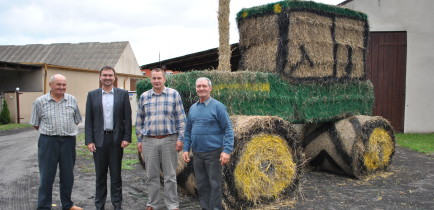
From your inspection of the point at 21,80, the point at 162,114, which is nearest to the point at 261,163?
the point at 162,114

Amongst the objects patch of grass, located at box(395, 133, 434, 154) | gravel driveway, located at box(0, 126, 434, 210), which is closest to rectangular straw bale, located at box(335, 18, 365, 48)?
gravel driveway, located at box(0, 126, 434, 210)

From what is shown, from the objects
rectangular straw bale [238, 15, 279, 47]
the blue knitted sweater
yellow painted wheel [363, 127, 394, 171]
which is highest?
rectangular straw bale [238, 15, 279, 47]

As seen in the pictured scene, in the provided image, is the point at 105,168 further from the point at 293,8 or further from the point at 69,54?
the point at 69,54

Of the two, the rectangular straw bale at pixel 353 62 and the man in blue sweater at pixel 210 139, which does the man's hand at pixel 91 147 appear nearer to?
the man in blue sweater at pixel 210 139

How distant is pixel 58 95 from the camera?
4.71 metres

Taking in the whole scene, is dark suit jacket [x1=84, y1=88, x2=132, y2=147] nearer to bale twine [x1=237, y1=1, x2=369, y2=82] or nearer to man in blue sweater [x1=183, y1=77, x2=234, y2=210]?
man in blue sweater [x1=183, y1=77, x2=234, y2=210]

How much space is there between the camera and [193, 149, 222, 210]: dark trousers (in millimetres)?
4324

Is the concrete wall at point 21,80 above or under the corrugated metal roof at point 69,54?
under

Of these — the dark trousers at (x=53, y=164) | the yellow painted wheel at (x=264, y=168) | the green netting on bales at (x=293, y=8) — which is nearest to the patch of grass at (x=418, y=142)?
the green netting on bales at (x=293, y=8)

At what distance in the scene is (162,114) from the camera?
4645 millimetres

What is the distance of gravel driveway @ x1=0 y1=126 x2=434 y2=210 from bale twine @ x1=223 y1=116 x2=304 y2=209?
0.23m

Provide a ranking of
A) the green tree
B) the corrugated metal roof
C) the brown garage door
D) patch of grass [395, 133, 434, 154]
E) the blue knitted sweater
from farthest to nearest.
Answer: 1. the corrugated metal roof
2. the green tree
3. the brown garage door
4. patch of grass [395, 133, 434, 154]
5. the blue knitted sweater

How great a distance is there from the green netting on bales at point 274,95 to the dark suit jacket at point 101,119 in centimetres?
83

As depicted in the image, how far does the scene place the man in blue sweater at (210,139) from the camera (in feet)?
14.1
